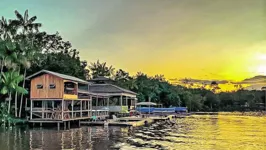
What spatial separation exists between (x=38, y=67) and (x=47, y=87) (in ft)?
33.9

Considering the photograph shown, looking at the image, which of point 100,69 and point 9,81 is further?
point 100,69

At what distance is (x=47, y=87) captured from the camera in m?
31.4

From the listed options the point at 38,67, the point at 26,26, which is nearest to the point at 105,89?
the point at 38,67

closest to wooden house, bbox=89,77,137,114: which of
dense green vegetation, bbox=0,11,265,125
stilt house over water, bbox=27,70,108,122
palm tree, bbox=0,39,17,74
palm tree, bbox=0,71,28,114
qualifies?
dense green vegetation, bbox=0,11,265,125

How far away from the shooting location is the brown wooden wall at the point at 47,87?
30.9m

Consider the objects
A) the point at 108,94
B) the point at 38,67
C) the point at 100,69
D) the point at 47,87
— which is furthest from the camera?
the point at 100,69

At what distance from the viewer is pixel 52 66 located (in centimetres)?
4206

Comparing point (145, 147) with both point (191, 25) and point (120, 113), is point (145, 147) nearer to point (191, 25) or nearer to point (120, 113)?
point (191, 25)

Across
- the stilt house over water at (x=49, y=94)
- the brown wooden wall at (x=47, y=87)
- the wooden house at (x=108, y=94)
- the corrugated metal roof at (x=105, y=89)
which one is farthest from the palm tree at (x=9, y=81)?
the corrugated metal roof at (x=105, y=89)

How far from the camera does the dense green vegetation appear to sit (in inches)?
1307

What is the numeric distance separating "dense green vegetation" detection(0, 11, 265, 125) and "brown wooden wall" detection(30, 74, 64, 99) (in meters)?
2.26

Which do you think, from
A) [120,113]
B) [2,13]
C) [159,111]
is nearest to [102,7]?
[2,13]

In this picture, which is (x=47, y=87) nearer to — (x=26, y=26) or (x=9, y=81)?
(x=9, y=81)

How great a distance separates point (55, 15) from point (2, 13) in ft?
39.8
